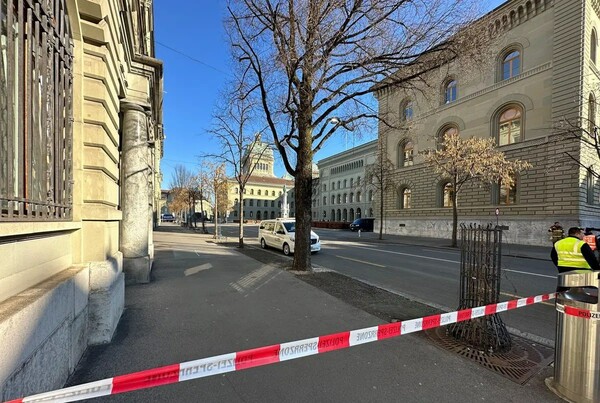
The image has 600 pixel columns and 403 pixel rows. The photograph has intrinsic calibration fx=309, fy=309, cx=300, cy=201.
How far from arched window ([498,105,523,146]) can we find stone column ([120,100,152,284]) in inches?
1083

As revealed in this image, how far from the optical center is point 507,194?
25.5 m

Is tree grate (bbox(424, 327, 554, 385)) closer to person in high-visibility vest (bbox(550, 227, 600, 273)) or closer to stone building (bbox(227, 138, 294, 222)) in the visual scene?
person in high-visibility vest (bbox(550, 227, 600, 273))

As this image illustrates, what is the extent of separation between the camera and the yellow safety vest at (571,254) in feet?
16.5

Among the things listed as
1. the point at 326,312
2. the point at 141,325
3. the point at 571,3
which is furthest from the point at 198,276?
the point at 571,3

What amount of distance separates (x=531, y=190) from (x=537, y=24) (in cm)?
1279

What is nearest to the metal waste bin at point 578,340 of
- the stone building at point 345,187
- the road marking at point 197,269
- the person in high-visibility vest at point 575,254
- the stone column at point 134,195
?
the person in high-visibility vest at point 575,254

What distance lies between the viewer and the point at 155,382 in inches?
80.4

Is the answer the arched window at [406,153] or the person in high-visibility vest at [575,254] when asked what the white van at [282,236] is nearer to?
the person in high-visibility vest at [575,254]

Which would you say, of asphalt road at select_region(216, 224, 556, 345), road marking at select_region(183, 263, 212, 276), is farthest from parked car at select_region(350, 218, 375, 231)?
road marking at select_region(183, 263, 212, 276)

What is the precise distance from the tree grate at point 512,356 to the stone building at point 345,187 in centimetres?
5554

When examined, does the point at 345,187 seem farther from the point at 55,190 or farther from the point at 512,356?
the point at 55,190

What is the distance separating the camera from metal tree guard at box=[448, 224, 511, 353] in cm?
417

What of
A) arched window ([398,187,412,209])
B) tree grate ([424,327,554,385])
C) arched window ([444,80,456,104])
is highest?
arched window ([444,80,456,104])

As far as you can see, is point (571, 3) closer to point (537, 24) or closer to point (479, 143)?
point (537, 24)
